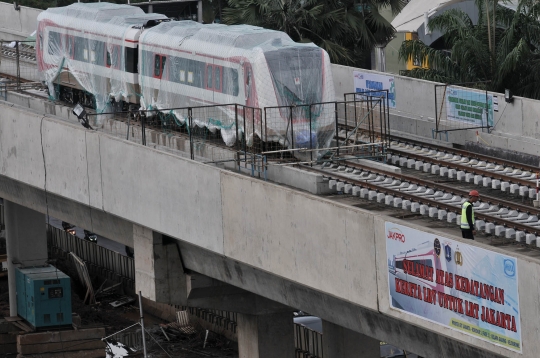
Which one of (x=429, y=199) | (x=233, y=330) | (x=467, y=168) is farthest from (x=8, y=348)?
(x=429, y=199)

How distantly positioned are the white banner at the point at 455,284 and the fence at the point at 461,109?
38.2ft

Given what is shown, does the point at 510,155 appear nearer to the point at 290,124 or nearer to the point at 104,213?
the point at 290,124

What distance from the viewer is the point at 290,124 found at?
82.8 feet

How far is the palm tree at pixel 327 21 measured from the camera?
127 feet

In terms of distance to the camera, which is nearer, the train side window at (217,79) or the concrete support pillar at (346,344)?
the train side window at (217,79)

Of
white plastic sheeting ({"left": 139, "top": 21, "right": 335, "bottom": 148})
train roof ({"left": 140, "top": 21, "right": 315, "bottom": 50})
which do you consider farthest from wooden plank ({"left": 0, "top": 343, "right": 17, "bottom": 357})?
white plastic sheeting ({"left": 139, "top": 21, "right": 335, "bottom": 148})

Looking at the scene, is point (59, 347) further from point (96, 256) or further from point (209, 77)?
point (209, 77)

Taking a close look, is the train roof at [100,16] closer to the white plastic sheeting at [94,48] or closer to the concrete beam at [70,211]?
the white plastic sheeting at [94,48]

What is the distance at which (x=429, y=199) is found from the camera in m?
21.0

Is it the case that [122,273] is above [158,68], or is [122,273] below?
below

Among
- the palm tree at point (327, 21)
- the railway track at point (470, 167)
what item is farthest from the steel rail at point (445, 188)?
the palm tree at point (327, 21)

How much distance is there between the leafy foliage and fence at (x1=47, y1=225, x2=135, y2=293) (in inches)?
505

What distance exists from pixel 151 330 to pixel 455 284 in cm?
2246

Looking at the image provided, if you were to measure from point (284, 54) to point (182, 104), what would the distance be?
177 inches
